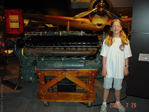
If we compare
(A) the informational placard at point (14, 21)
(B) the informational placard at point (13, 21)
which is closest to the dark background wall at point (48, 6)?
(B) the informational placard at point (13, 21)

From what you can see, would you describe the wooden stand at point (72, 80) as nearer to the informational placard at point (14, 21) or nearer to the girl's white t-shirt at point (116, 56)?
the girl's white t-shirt at point (116, 56)

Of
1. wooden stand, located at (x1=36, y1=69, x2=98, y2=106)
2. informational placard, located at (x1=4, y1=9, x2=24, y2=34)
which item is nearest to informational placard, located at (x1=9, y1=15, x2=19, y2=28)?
informational placard, located at (x1=4, y1=9, x2=24, y2=34)

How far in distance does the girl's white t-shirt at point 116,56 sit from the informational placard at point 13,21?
664 centimetres

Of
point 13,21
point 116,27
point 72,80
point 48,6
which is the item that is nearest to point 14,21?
point 13,21

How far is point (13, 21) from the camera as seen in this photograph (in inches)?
270

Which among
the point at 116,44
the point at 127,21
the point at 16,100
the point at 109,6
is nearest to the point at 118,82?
the point at 116,44

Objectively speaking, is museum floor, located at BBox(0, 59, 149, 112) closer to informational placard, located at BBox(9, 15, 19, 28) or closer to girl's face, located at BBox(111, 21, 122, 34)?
girl's face, located at BBox(111, 21, 122, 34)

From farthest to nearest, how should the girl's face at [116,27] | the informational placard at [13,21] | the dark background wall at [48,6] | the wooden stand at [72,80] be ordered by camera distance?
the dark background wall at [48,6], the informational placard at [13,21], the wooden stand at [72,80], the girl's face at [116,27]

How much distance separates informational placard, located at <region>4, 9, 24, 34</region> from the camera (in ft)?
22.1

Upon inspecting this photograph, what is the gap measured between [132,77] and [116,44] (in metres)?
1.25

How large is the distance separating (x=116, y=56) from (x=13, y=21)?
284 inches

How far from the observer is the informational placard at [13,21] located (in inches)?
266

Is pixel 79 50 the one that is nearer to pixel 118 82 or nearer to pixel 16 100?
pixel 118 82

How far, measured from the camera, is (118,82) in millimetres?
1912
